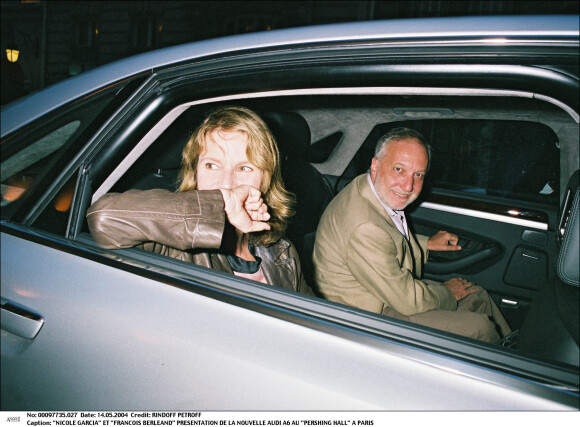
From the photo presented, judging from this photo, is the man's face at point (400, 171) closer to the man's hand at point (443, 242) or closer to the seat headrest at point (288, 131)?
the seat headrest at point (288, 131)

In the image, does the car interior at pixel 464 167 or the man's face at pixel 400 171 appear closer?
the man's face at pixel 400 171

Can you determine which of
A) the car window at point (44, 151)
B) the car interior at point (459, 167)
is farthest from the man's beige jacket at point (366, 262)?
the car window at point (44, 151)

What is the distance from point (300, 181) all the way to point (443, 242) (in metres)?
1.01

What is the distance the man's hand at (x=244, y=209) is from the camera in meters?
1.23

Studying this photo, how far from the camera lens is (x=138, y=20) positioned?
17.5 metres

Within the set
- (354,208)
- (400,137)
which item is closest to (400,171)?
(400,137)

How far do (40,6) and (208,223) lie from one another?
23.9 metres

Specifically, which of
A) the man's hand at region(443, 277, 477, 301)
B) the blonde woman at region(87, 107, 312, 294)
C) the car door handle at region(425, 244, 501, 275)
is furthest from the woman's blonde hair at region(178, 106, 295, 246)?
the car door handle at region(425, 244, 501, 275)

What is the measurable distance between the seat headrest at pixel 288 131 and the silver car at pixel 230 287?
0.83m

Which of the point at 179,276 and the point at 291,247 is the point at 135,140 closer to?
the point at 179,276

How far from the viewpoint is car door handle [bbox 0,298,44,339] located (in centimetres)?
113

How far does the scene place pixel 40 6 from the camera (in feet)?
65.7

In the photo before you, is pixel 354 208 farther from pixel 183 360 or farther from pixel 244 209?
pixel 183 360

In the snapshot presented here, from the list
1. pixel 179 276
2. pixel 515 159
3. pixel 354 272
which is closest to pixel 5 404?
pixel 179 276
